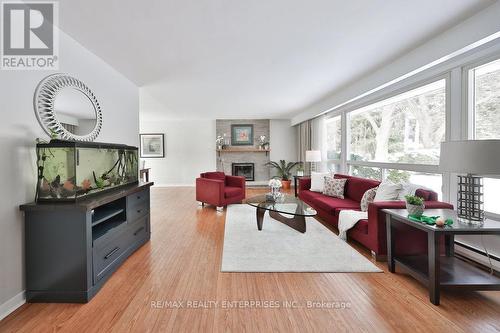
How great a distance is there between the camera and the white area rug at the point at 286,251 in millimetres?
2330

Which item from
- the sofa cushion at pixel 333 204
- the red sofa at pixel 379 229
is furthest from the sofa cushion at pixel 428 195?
the sofa cushion at pixel 333 204

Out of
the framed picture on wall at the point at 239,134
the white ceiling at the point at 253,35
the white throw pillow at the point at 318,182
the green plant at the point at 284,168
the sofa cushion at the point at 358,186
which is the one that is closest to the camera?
the white ceiling at the point at 253,35

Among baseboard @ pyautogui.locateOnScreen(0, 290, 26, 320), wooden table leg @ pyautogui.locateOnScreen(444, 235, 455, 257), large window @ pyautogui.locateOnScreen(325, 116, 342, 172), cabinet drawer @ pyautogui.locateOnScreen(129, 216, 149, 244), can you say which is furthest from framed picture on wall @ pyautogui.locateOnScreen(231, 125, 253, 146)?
baseboard @ pyautogui.locateOnScreen(0, 290, 26, 320)

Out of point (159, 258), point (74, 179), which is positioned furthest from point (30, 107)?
point (159, 258)

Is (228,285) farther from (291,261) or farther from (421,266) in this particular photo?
(421,266)

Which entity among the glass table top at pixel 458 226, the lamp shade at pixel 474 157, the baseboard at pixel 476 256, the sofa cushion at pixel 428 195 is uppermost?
the lamp shade at pixel 474 157

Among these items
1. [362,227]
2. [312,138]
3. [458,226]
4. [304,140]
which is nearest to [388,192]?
[362,227]

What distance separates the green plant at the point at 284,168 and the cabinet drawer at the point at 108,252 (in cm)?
589

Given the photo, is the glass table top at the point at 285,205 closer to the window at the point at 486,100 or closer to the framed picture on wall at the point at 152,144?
the window at the point at 486,100

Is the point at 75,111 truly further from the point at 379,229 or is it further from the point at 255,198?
the point at 379,229

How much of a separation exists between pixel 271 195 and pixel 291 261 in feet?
4.91

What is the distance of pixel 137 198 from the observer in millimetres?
2818

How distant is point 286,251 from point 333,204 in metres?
1.27

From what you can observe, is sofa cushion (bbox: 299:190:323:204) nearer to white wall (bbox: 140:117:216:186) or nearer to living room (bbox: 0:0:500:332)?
living room (bbox: 0:0:500:332)
